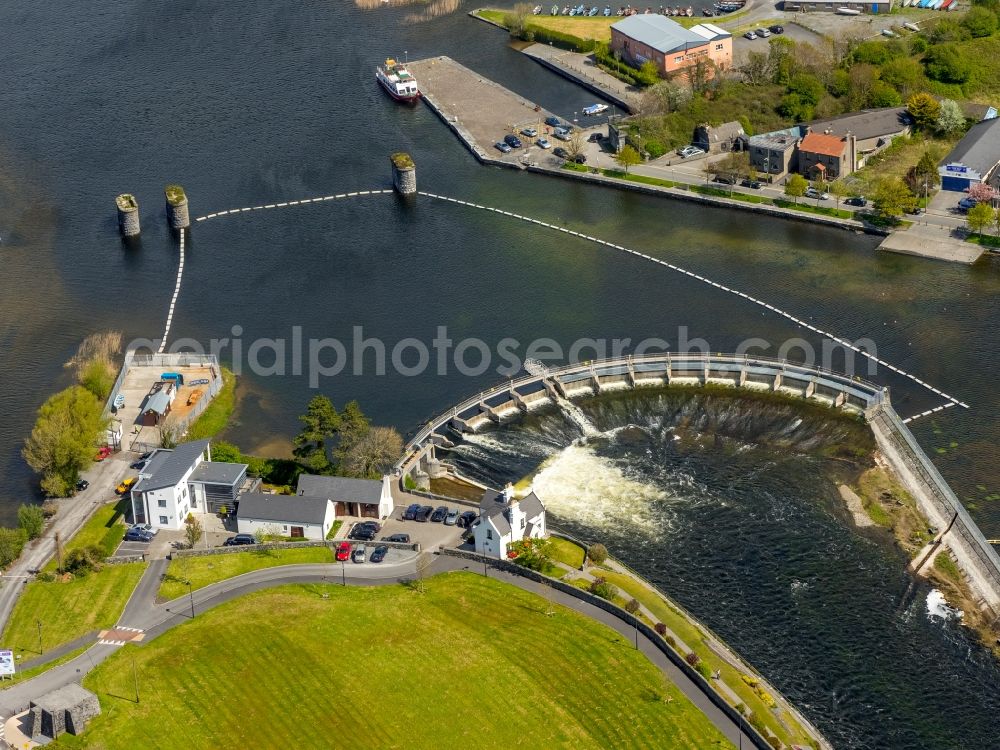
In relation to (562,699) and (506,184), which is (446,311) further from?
(562,699)

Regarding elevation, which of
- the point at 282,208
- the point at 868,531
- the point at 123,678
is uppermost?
the point at 282,208

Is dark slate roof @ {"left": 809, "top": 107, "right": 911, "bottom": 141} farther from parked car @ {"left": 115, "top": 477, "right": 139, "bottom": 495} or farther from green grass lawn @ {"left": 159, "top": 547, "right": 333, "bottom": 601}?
parked car @ {"left": 115, "top": 477, "right": 139, "bottom": 495}

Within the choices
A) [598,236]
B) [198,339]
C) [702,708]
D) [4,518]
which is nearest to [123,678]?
[4,518]

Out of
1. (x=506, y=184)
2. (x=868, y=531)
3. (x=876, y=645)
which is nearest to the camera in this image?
(x=876, y=645)

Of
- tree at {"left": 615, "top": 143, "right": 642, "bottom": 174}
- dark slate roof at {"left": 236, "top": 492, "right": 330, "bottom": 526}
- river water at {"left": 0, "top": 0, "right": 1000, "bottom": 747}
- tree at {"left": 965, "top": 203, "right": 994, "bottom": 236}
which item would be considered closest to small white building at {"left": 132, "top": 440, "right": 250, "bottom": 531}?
dark slate roof at {"left": 236, "top": 492, "right": 330, "bottom": 526}

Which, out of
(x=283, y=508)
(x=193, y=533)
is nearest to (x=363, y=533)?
(x=283, y=508)

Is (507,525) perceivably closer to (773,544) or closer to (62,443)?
(773,544)
